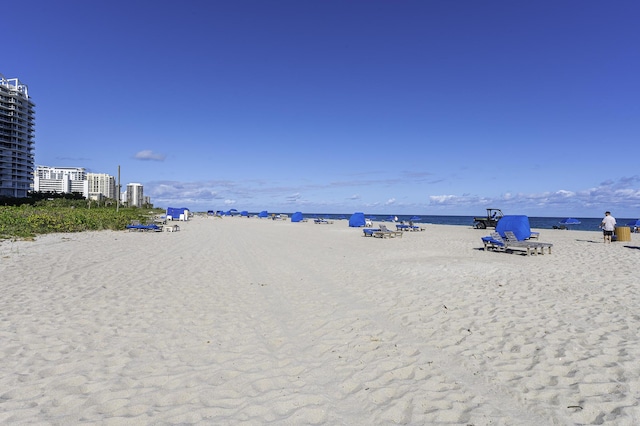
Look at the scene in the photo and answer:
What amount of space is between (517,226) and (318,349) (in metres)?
15.3

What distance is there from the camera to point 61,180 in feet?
481

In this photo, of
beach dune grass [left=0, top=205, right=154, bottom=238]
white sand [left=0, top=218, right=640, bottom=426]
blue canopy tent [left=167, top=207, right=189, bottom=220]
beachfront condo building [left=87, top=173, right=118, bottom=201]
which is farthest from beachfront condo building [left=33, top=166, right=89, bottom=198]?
white sand [left=0, top=218, right=640, bottom=426]

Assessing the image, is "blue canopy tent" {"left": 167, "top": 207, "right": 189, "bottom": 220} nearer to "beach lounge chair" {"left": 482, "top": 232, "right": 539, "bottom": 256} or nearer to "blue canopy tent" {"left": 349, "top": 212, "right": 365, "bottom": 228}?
"blue canopy tent" {"left": 349, "top": 212, "right": 365, "bottom": 228}

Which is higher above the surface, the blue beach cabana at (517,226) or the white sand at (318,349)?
the blue beach cabana at (517,226)

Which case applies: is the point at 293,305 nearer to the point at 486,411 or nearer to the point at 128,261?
the point at 486,411

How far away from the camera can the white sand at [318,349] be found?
3.25 meters

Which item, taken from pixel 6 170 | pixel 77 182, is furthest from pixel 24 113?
pixel 77 182

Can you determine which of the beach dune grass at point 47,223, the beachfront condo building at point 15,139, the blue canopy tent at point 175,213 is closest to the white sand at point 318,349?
the beach dune grass at point 47,223

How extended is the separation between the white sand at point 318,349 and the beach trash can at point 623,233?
41.9 ft

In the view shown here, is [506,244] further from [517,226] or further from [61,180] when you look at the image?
[61,180]

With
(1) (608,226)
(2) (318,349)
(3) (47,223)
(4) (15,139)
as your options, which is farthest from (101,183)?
(2) (318,349)

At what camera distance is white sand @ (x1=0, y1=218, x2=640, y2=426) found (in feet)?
10.7

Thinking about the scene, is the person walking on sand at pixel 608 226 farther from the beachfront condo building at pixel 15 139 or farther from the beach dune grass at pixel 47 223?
the beachfront condo building at pixel 15 139

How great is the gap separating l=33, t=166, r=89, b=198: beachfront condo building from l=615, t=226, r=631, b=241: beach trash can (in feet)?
482
